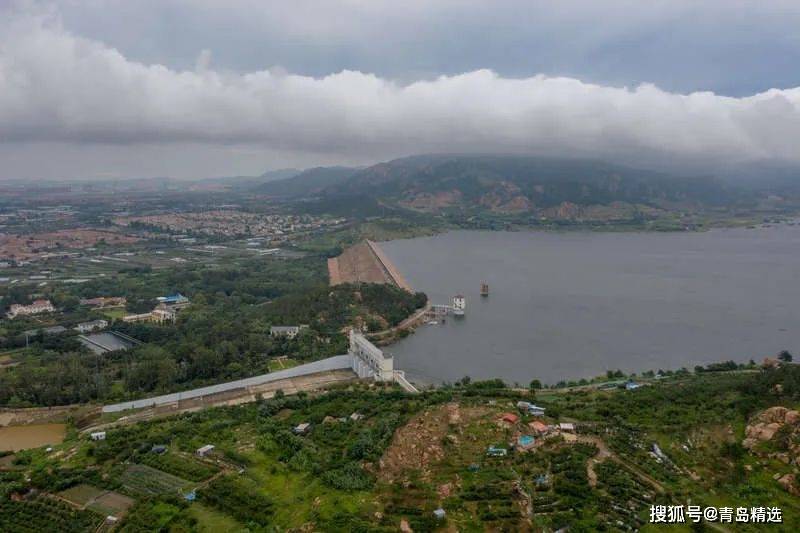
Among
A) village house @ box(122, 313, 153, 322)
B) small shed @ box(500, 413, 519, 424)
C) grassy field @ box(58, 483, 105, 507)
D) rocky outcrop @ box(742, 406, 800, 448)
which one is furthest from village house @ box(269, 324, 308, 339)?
rocky outcrop @ box(742, 406, 800, 448)

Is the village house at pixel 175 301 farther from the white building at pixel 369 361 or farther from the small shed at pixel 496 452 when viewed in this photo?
the small shed at pixel 496 452

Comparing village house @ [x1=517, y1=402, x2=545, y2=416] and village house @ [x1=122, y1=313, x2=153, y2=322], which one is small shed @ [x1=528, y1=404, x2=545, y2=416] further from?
village house @ [x1=122, y1=313, x2=153, y2=322]

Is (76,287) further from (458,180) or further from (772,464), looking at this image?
(458,180)

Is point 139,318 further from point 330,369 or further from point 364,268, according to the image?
point 364,268

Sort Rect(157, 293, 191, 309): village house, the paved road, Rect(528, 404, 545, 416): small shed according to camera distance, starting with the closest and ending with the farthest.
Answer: Rect(528, 404, 545, 416): small shed < the paved road < Rect(157, 293, 191, 309): village house

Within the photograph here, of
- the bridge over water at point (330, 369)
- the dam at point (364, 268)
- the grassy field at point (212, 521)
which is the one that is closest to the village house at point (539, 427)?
the bridge over water at point (330, 369)
